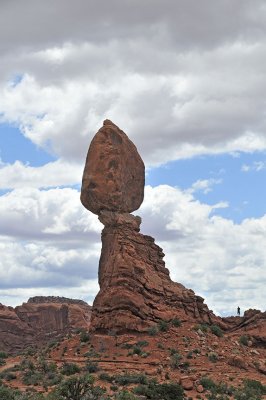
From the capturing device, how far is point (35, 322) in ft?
334

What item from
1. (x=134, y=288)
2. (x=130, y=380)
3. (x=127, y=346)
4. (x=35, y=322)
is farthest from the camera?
(x=35, y=322)

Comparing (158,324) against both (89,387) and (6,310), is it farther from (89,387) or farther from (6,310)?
(6,310)

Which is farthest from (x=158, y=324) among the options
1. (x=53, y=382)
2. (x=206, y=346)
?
(x=53, y=382)

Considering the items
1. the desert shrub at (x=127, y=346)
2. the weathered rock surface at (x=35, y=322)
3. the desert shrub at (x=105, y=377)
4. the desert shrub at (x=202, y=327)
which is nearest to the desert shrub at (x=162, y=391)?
the desert shrub at (x=105, y=377)

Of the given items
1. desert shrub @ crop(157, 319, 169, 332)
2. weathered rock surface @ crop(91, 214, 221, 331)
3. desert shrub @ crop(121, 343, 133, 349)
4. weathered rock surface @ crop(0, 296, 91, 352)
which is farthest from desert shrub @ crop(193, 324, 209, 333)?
weathered rock surface @ crop(0, 296, 91, 352)

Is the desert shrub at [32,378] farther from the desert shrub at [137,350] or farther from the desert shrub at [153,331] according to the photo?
the desert shrub at [153,331]

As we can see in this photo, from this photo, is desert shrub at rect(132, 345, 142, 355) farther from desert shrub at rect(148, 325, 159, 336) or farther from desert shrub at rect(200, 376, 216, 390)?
desert shrub at rect(200, 376, 216, 390)

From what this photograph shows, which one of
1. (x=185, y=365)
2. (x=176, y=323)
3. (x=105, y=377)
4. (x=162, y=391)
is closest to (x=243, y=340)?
(x=176, y=323)

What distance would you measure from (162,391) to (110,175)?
23.3 m

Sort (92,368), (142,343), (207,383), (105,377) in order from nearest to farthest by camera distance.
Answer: (207,383)
(105,377)
(92,368)
(142,343)

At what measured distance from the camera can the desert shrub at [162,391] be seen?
42.8 metres

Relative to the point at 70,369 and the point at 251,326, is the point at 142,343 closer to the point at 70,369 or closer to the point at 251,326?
the point at 70,369

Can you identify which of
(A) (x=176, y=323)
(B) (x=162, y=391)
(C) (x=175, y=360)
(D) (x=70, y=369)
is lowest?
(B) (x=162, y=391)

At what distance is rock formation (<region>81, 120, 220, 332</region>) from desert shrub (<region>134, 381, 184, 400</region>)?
11.9 meters
